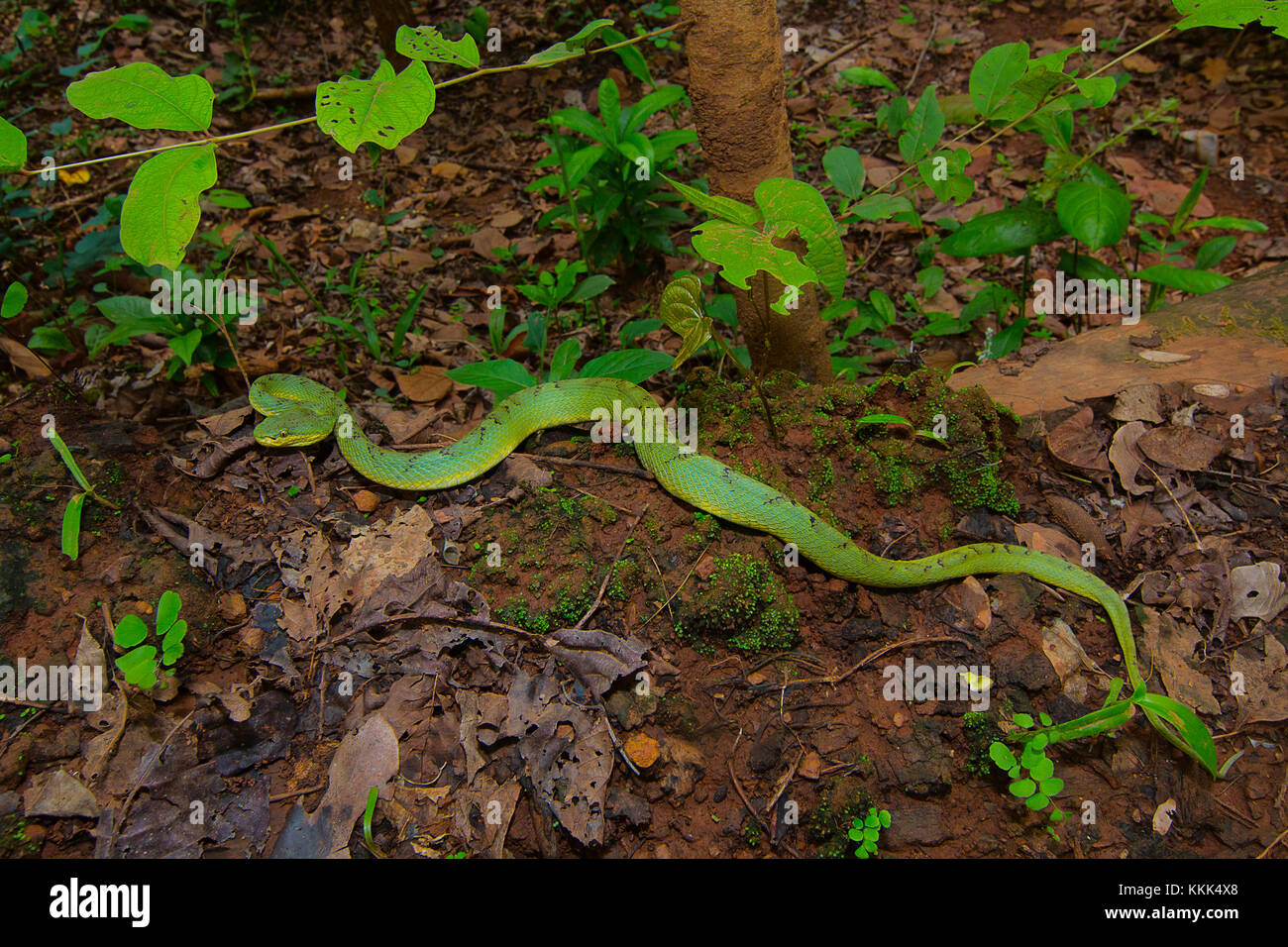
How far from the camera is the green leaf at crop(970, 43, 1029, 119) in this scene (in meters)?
4.07

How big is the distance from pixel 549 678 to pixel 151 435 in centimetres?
303

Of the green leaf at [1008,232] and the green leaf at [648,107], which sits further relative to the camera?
the green leaf at [648,107]

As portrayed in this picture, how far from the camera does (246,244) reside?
7441 mm

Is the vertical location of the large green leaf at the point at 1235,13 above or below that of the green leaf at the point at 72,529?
above

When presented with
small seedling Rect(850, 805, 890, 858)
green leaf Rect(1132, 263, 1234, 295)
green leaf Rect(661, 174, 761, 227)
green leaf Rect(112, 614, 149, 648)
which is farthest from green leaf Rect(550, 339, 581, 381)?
green leaf Rect(1132, 263, 1234, 295)

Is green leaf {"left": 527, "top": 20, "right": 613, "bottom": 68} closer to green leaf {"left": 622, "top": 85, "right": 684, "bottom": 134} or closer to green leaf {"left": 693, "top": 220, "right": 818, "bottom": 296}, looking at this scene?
green leaf {"left": 693, "top": 220, "right": 818, "bottom": 296}

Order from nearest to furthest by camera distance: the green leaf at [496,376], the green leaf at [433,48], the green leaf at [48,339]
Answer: the green leaf at [433,48], the green leaf at [496,376], the green leaf at [48,339]

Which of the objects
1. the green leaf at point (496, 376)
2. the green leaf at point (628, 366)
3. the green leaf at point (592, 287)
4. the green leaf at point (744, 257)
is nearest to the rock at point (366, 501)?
the green leaf at point (496, 376)

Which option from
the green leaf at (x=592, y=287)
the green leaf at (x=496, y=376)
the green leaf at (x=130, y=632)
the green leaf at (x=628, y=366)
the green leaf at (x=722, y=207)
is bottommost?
the green leaf at (x=130, y=632)

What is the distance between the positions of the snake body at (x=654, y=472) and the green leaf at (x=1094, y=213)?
80.3 inches

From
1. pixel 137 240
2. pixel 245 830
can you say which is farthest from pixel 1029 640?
pixel 137 240

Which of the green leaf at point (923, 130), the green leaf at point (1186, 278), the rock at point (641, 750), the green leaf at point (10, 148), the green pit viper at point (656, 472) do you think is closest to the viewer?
the green leaf at point (10, 148)

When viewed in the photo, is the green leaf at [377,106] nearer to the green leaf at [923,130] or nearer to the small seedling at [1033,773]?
the green leaf at [923,130]

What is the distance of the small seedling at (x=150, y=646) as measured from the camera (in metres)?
3.09
